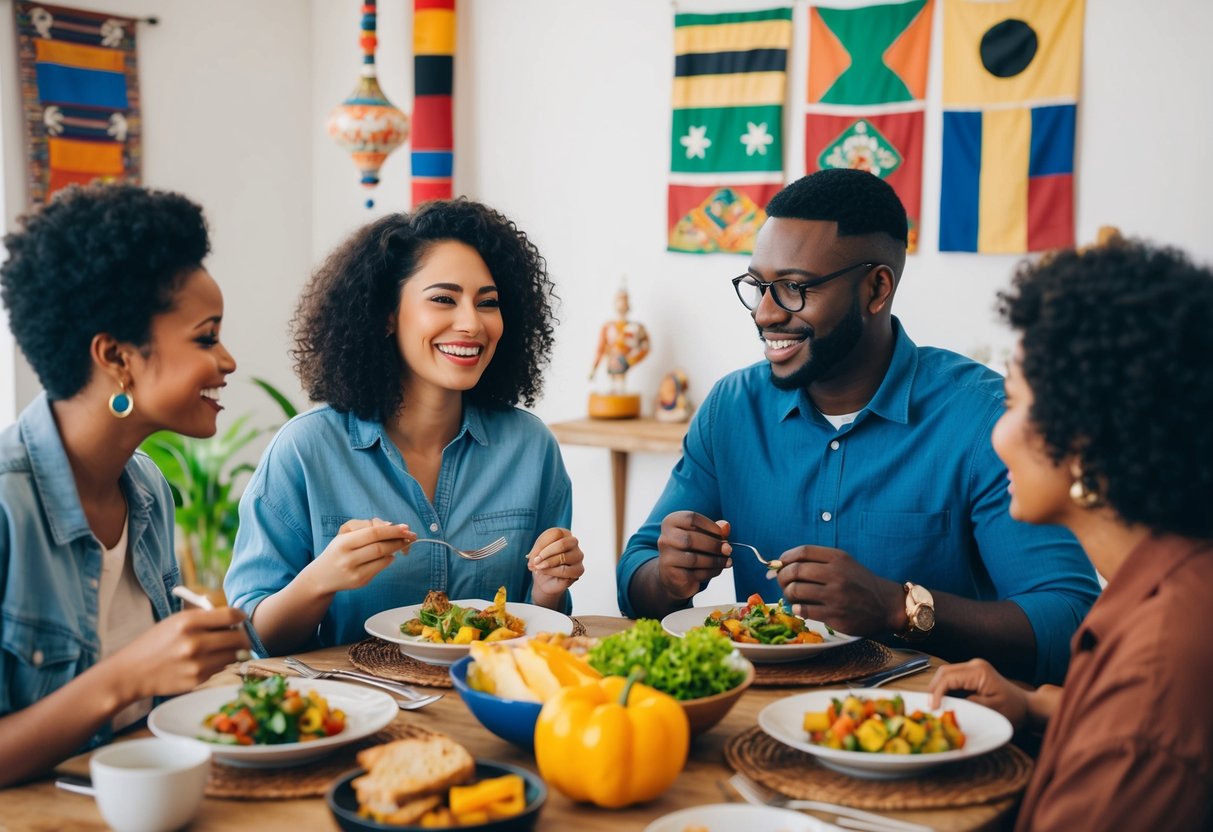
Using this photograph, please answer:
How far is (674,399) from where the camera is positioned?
448 cm

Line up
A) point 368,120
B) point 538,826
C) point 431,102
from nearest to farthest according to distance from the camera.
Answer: point 538,826 → point 368,120 → point 431,102

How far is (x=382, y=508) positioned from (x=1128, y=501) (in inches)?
55.0

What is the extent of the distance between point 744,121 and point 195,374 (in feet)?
10.1

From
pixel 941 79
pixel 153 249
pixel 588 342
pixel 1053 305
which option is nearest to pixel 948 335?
pixel 941 79

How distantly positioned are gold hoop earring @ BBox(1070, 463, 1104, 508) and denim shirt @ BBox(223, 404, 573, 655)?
1.24 m

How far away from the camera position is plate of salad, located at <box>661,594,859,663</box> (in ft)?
6.30

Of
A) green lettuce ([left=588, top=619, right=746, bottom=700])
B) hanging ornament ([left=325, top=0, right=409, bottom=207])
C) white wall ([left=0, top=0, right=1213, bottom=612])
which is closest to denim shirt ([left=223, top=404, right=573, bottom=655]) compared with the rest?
green lettuce ([left=588, top=619, right=746, bottom=700])

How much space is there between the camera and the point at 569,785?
4.53ft

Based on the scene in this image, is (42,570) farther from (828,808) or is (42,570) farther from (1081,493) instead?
(1081,493)

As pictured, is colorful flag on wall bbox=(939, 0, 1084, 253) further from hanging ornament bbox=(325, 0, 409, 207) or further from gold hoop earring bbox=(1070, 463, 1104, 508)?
gold hoop earring bbox=(1070, 463, 1104, 508)

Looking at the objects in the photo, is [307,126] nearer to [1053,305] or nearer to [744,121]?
[744,121]

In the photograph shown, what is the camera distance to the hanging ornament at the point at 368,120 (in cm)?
458

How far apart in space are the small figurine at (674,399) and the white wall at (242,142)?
183 cm

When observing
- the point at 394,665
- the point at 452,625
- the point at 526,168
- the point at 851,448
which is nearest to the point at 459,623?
the point at 452,625
